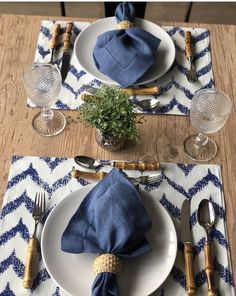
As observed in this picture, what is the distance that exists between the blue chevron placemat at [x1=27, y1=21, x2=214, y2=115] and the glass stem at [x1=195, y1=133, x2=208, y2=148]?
0.08 metres

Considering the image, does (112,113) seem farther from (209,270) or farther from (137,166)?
(209,270)

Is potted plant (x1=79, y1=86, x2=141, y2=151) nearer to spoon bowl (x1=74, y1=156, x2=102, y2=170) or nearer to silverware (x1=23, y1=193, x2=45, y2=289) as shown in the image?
spoon bowl (x1=74, y1=156, x2=102, y2=170)

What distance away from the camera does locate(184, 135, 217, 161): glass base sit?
3.20 feet

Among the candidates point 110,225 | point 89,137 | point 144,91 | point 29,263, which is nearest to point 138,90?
point 144,91

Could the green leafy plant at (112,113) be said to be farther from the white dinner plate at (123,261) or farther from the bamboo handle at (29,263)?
the bamboo handle at (29,263)

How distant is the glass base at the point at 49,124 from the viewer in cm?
100

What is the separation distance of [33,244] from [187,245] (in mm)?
300

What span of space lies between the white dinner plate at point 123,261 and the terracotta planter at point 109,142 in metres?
0.17

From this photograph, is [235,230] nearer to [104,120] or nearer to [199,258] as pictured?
[199,258]

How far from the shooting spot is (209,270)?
0.80 meters

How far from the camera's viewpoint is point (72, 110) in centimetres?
104

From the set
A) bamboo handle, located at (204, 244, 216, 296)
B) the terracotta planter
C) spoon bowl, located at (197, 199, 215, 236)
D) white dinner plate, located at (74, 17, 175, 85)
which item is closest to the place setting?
white dinner plate, located at (74, 17, 175, 85)

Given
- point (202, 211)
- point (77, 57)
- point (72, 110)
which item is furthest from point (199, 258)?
point (77, 57)

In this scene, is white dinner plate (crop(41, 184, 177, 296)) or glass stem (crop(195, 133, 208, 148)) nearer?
white dinner plate (crop(41, 184, 177, 296))
